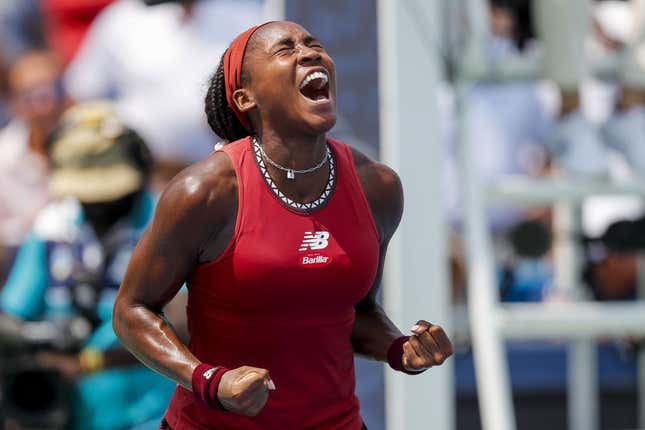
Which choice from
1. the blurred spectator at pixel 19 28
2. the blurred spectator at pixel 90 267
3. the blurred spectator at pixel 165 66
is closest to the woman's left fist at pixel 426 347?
the blurred spectator at pixel 90 267

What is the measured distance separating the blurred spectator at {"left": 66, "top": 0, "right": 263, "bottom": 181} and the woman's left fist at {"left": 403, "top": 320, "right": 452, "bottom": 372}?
331cm

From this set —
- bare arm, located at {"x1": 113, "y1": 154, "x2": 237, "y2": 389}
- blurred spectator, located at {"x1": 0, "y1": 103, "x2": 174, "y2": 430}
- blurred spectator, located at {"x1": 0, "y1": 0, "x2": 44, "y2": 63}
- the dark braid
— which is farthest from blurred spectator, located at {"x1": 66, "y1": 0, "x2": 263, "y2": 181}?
bare arm, located at {"x1": 113, "y1": 154, "x2": 237, "y2": 389}

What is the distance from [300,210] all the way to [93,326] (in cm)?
198

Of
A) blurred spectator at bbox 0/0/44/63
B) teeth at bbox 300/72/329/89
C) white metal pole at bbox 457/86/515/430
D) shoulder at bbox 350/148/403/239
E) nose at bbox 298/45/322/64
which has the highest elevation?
blurred spectator at bbox 0/0/44/63

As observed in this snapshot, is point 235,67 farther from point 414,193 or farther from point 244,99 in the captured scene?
point 414,193

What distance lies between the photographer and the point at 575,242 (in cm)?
518

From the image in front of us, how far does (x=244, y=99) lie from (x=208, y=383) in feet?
1.91

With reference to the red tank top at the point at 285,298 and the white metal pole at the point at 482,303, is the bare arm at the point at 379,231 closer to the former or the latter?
the red tank top at the point at 285,298

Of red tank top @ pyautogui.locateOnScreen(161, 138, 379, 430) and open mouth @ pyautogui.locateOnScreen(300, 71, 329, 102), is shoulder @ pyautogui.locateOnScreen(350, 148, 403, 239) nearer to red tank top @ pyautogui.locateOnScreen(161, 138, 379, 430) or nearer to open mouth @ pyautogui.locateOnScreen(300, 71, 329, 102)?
red tank top @ pyautogui.locateOnScreen(161, 138, 379, 430)

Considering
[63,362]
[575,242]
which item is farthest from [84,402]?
[575,242]

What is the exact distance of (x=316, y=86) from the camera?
2543 millimetres

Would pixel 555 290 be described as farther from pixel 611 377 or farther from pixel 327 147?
pixel 327 147

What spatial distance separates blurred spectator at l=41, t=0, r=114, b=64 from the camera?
6.50 m

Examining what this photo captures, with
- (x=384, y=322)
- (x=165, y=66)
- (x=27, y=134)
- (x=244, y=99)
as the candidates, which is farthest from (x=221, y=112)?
(x=27, y=134)
